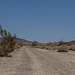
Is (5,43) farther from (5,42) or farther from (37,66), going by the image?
(37,66)

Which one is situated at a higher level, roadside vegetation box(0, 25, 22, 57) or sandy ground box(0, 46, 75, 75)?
roadside vegetation box(0, 25, 22, 57)

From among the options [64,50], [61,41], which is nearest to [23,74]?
[64,50]

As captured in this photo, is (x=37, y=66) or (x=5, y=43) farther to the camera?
(x=5, y=43)

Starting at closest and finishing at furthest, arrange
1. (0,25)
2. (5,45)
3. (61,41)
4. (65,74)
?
(65,74) < (0,25) < (5,45) < (61,41)

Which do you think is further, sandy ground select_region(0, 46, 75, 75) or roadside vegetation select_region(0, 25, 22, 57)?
roadside vegetation select_region(0, 25, 22, 57)

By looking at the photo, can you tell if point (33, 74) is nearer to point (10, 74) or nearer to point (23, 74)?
point (23, 74)

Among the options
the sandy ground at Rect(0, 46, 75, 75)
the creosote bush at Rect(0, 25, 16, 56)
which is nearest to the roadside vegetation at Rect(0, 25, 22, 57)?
the creosote bush at Rect(0, 25, 16, 56)

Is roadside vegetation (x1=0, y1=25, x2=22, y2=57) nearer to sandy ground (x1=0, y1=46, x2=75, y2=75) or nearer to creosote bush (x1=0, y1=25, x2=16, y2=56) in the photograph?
creosote bush (x1=0, y1=25, x2=16, y2=56)

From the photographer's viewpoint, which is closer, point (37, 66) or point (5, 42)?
point (37, 66)

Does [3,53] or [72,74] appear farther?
[3,53]

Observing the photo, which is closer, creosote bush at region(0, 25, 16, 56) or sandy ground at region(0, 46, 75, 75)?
sandy ground at region(0, 46, 75, 75)

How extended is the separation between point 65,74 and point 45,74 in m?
1.11

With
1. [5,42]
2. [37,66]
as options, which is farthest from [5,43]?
[37,66]

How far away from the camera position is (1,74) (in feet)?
33.8
